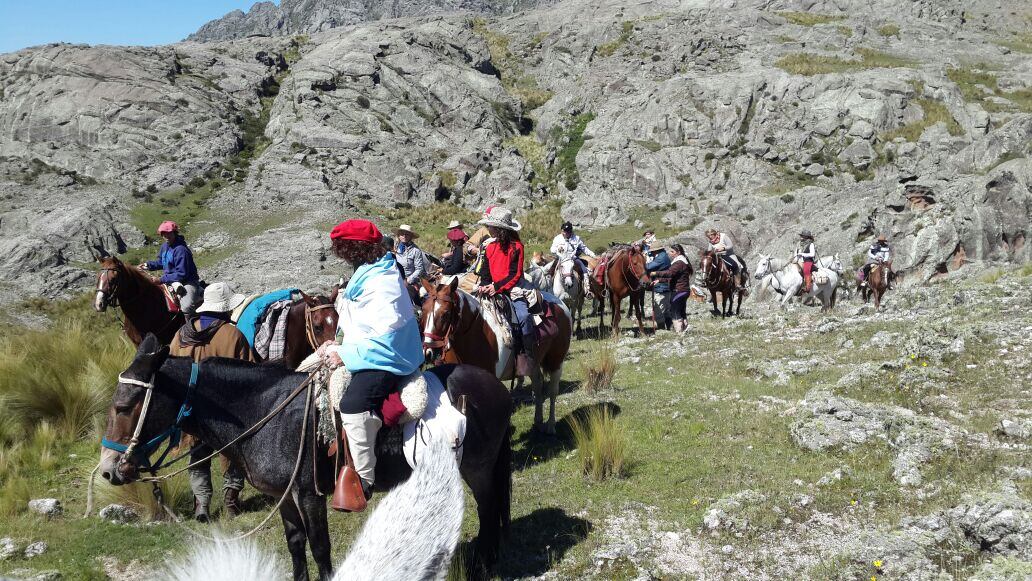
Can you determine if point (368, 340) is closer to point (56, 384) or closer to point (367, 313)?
point (367, 313)

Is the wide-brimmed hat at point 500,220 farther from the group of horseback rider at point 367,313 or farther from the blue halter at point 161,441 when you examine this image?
the blue halter at point 161,441

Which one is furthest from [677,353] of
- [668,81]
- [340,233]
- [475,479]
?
[668,81]

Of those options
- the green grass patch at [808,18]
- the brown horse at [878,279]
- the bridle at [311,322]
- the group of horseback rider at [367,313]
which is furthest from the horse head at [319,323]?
the green grass patch at [808,18]

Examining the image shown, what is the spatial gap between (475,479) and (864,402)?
18.6 feet

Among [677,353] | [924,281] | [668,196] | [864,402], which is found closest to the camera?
[864,402]

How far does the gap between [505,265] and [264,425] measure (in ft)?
13.9

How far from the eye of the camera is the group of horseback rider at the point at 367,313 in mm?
4137

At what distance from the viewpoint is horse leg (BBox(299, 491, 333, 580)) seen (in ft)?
14.6

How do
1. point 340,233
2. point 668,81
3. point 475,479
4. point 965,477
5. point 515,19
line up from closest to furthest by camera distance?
1. point 340,233
2. point 475,479
3. point 965,477
4. point 668,81
5. point 515,19

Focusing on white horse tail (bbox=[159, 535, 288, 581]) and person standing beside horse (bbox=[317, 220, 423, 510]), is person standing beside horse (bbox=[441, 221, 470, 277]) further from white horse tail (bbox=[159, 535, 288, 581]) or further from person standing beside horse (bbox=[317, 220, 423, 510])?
white horse tail (bbox=[159, 535, 288, 581])

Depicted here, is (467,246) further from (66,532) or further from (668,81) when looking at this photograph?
(668,81)

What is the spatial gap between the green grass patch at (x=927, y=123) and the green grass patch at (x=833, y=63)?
8.58 metres

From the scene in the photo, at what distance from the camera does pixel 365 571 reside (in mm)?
1766

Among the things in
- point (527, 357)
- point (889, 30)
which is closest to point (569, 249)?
point (527, 357)
